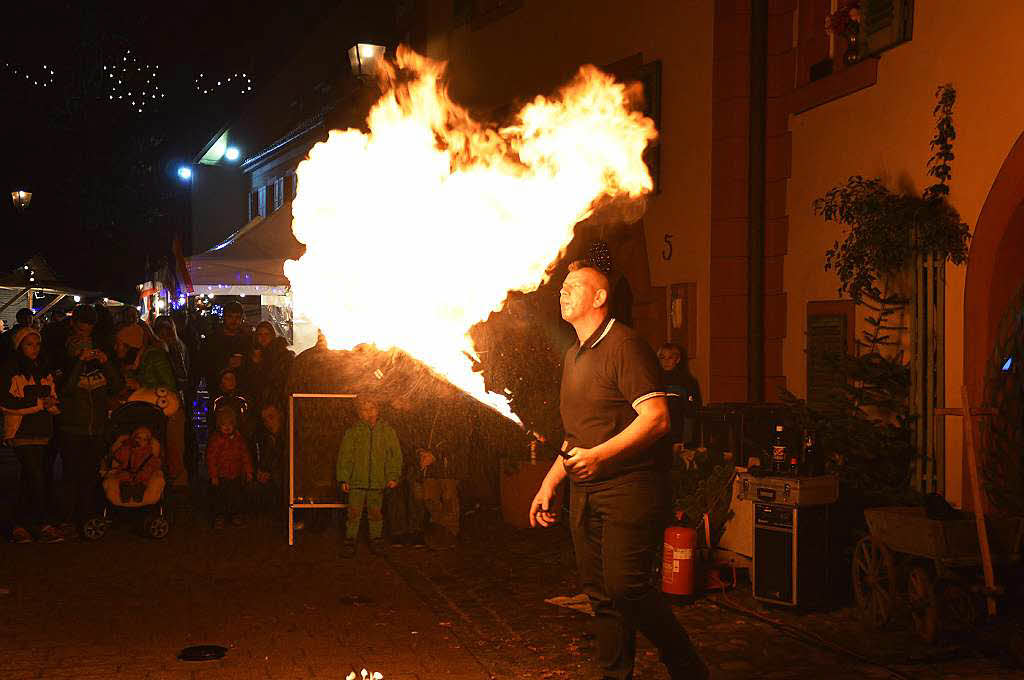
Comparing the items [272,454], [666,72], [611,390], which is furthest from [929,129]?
[272,454]

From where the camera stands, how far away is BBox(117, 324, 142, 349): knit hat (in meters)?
12.8

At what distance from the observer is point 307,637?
7.50m

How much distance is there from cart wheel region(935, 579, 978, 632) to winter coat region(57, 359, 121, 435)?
25.7 feet

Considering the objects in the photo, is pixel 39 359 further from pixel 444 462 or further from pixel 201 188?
pixel 201 188

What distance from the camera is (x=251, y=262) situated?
1620 cm

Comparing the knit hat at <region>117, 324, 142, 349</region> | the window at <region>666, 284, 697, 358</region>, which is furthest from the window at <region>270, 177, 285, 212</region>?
the window at <region>666, 284, 697, 358</region>

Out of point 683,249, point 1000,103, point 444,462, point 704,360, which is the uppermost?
point 1000,103

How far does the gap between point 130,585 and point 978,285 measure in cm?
687

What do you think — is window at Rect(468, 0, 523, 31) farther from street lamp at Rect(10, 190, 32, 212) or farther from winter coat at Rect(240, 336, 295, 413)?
street lamp at Rect(10, 190, 32, 212)

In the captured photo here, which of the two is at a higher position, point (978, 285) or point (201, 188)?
point (201, 188)

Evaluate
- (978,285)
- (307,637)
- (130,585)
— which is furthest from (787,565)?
(130,585)

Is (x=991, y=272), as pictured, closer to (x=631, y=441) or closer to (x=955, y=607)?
(x=955, y=607)

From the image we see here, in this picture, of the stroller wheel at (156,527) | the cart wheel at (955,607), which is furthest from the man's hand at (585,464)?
the stroller wheel at (156,527)

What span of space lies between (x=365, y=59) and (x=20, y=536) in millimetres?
8467
